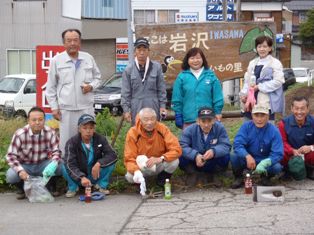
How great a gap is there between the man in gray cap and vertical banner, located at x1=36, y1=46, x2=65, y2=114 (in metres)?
3.04

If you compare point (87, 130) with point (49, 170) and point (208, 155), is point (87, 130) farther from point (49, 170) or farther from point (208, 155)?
point (208, 155)

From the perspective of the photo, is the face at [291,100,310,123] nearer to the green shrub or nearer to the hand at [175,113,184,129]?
the hand at [175,113,184,129]

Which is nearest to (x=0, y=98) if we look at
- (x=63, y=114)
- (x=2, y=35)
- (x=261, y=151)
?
(x=2, y=35)

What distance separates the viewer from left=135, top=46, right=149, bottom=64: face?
8.00 meters

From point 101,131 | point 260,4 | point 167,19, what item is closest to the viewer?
point 101,131

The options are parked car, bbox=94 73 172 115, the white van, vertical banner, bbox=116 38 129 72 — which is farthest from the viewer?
vertical banner, bbox=116 38 129 72

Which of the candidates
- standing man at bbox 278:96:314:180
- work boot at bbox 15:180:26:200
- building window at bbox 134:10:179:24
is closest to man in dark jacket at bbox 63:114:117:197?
work boot at bbox 15:180:26:200

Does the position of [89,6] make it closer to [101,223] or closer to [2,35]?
[2,35]

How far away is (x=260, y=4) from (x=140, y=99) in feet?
130

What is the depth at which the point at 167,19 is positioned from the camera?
38594mm

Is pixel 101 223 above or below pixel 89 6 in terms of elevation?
below

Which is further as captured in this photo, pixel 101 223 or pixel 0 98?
pixel 0 98

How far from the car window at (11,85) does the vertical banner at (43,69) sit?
38.5 feet

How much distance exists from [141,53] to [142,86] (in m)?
0.42
